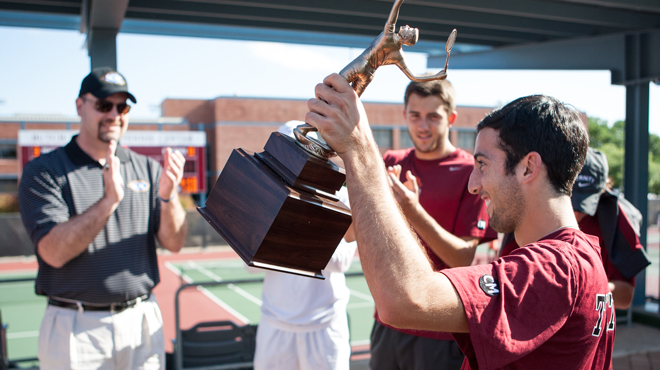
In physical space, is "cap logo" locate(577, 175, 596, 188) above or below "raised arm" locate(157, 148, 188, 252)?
above

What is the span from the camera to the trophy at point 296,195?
1.25m

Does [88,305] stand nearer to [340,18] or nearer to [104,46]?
[104,46]

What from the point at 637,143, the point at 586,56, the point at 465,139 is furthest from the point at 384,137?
the point at 586,56

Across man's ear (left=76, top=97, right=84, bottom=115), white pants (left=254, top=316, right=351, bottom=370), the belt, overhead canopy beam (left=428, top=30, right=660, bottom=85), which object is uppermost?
overhead canopy beam (left=428, top=30, right=660, bottom=85)

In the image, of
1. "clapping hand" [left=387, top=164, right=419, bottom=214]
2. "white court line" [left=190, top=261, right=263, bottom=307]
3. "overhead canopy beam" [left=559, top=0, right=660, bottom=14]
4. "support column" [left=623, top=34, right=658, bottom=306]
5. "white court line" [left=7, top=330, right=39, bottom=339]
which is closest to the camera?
"clapping hand" [left=387, top=164, right=419, bottom=214]

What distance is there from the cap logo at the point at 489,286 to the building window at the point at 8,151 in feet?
127

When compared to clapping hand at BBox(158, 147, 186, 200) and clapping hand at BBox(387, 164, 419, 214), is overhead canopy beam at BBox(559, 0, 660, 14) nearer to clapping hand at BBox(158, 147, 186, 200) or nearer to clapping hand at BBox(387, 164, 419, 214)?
clapping hand at BBox(387, 164, 419, 214)

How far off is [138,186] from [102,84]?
2.15ft

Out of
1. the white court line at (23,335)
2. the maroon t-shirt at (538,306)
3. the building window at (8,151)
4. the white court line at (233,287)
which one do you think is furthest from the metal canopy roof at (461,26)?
the building window at (8,151)

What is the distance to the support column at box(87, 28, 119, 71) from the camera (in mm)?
4023

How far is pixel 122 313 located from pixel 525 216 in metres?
2.33

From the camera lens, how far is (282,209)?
1222 millimetres

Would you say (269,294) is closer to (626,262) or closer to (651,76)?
(626,262)

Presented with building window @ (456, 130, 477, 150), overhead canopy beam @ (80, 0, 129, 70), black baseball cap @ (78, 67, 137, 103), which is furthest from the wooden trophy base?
building window @ (456, 130, 477, 150)
